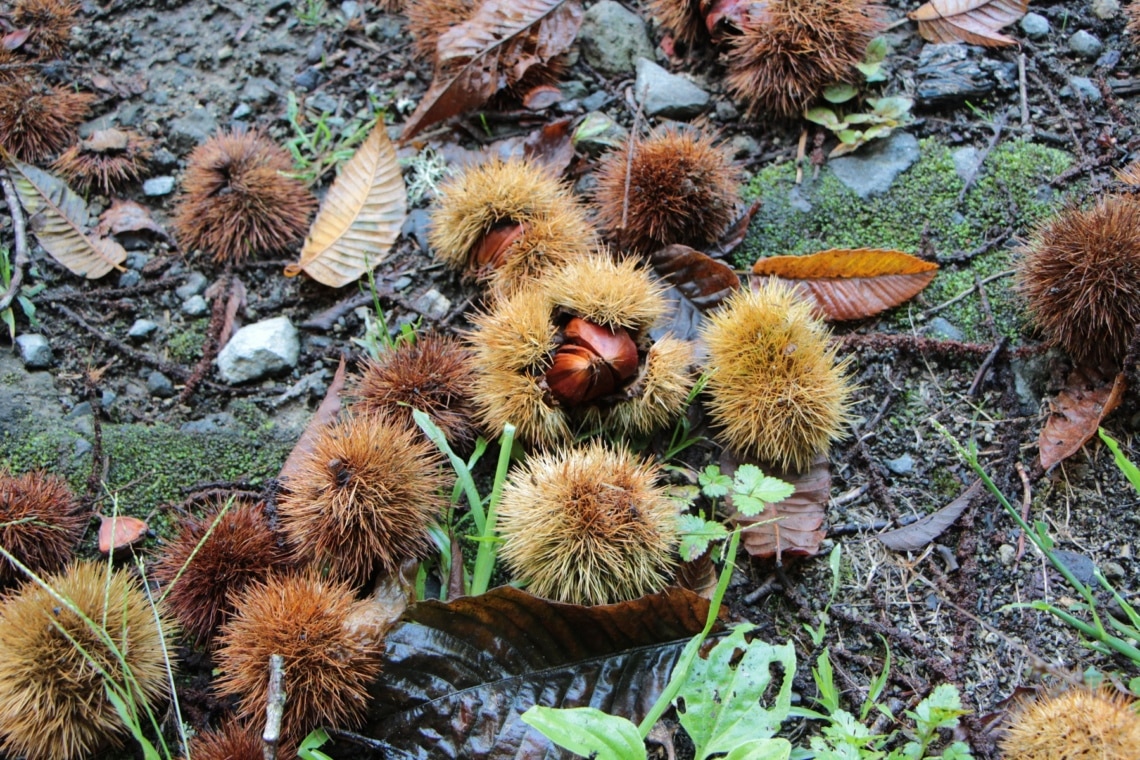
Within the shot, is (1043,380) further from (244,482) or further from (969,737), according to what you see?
(244,482)

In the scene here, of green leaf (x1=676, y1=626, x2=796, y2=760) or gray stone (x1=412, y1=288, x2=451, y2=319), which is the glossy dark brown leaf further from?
green leaf (x1=676, y1=626, x2=796, y2=760)

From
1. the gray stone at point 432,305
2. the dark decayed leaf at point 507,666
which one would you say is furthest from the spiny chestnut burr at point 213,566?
the gray stone at point 432,305

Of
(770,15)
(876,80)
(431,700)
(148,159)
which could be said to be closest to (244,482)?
(431,700)

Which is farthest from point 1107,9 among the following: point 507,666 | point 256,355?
point 256,355

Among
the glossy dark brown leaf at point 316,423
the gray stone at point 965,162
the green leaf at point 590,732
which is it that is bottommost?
the glossy dark brown leaf at point 316,423

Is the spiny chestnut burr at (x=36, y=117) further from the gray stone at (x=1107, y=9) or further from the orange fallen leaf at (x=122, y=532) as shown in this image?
the gray stone at (x=1107, y=9)

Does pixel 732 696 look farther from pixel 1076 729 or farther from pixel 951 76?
pixel 951 76
